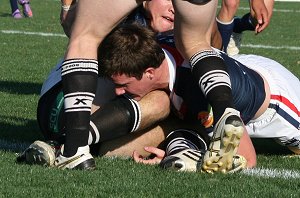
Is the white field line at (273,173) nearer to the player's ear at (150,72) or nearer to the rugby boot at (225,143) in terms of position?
the rugby boot at (225,143)

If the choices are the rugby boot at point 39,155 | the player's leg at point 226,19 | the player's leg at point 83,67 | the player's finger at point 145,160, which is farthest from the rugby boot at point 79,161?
the player's leg at point 226,19

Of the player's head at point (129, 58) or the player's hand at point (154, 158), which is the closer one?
the player's head at point (129, 58)

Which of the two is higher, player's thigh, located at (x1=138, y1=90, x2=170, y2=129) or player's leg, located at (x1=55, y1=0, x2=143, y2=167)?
player's leg, located at (x1=55, y1=0, x2=143, y2=167)

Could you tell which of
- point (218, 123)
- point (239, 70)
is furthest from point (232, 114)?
point (239, 70)

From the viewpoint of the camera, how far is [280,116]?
5594mm

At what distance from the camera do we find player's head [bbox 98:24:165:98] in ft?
16.6

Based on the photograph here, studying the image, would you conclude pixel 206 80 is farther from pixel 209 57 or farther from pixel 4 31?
pixel 4 31

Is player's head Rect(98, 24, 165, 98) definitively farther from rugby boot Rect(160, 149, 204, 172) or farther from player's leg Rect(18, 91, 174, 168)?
rugby boot Rect(160, 149, 204, 172)

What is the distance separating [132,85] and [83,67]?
49 centimetres

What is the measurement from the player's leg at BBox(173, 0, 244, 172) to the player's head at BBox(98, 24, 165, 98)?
0.86 feet

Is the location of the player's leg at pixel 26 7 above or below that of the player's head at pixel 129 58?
below

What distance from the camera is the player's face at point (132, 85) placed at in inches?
201

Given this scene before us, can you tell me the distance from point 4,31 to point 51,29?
3.45ft

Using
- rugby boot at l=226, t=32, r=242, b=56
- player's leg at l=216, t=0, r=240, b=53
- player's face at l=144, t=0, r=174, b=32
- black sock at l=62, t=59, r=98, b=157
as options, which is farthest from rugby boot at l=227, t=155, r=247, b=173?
rugby boot at l=226, t=32, r=242, b=56
